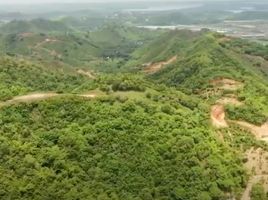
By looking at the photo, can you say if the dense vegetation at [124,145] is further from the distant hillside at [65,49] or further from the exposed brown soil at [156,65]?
the distant hillside at [65,49]

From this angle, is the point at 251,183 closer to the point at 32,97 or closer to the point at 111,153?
the point at 111,153

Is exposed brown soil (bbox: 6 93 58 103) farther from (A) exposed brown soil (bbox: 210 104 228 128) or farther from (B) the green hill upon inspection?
(B) the green hill

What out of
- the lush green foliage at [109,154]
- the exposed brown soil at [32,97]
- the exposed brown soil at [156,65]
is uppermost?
the exposed brown soil at [32,97]

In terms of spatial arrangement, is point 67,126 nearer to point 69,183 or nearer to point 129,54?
point 69,183

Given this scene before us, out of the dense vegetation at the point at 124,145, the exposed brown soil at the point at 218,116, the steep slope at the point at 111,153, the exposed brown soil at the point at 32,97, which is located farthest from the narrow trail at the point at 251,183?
the exposed brown soil at the point at 32,97

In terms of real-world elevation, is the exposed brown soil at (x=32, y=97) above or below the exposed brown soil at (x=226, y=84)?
above

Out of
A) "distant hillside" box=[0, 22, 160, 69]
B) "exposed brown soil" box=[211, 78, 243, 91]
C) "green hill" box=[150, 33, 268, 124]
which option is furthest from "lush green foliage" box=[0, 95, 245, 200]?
"distant hillside" box=[0, 22, 160, 69]
